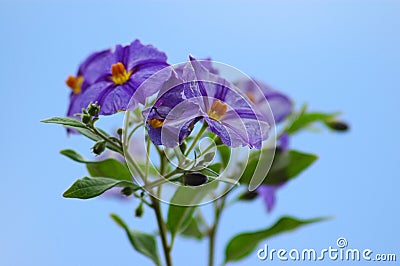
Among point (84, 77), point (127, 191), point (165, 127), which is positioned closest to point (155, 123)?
point (165, 127)

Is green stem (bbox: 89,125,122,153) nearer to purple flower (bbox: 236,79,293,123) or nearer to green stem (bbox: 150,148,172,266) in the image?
green stem (bbox: 150,148,172,266)

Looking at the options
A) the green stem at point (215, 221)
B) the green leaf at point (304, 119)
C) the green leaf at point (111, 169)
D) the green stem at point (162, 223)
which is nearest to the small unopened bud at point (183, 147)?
the green stem at point (162, 223)

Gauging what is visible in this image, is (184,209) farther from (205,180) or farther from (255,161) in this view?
(205,180)

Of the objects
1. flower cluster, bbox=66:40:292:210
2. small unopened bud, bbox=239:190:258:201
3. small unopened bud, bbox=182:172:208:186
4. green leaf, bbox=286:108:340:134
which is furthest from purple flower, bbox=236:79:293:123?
small unopened bud, bbox=182:172:208:186

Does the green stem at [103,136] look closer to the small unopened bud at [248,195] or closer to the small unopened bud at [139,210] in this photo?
the small unopened bud at [139,210]

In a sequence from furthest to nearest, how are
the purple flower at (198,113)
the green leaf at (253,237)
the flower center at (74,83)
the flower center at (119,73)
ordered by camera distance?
the green leaf at (253,237) < the flower center at (74,83) < the flower center at (119,73) < the purple flower at (198,113)
